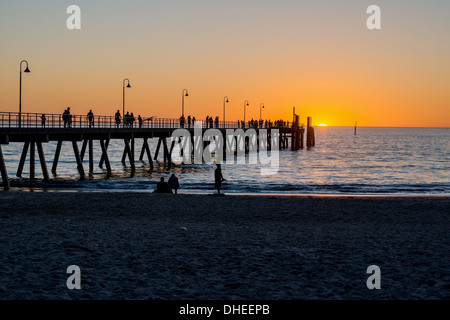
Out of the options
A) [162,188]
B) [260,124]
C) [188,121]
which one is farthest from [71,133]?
[260,124]

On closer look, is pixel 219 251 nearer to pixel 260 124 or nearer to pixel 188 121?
pixel 188 121

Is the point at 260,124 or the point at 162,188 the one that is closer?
the point at 162,188

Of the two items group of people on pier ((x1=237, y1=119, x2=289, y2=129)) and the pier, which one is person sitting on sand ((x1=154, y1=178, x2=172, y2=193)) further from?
group of people on pier ((x1=237, y1=119, x2=289, y2=129))

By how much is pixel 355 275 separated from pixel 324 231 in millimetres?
4139

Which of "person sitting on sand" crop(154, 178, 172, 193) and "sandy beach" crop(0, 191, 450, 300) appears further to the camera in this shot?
"person sitting on sand" crop(154, 178, 172, 193)

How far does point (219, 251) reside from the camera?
9.96 metres

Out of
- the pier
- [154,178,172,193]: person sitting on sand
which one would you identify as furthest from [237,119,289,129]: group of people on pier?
[154,178,172,193]: person sitting on sand

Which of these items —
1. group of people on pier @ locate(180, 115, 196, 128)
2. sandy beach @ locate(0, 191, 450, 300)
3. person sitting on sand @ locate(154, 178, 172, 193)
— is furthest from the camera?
group of people on pier @ locate(180, 115, 196, 128)

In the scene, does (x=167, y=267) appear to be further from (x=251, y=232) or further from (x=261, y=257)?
(x=251, y=232)

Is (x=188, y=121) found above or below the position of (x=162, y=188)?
above

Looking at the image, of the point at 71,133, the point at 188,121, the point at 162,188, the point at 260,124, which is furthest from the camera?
the point at 260,124

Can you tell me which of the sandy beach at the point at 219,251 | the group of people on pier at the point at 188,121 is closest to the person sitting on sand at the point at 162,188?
the sandy beach at the point at 219,251

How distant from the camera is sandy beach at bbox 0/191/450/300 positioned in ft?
24.8

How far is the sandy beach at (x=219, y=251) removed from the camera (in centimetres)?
757
